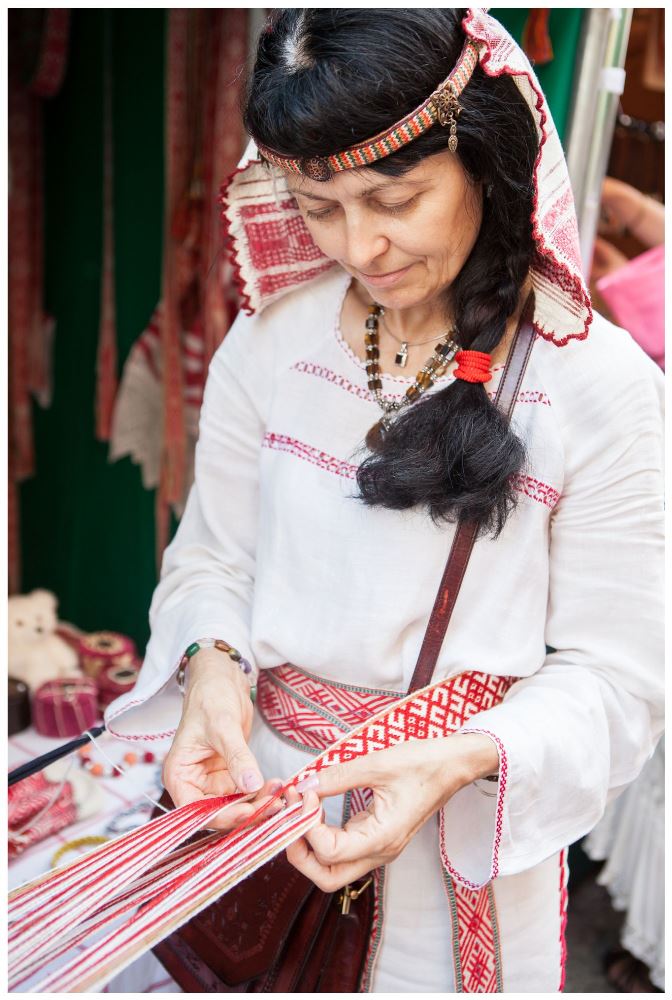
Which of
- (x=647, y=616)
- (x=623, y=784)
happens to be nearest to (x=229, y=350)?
(x=647, y=616)

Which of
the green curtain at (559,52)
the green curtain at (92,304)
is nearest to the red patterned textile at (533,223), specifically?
the green curtain at (559,52)

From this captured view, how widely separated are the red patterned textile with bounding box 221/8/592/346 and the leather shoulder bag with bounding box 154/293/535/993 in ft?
0.24

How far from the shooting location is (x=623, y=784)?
1260mm

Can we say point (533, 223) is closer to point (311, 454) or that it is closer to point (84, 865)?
point (311, 454)

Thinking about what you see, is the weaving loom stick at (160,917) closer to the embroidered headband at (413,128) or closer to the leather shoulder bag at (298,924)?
the leather shoulder bag at (298,924)

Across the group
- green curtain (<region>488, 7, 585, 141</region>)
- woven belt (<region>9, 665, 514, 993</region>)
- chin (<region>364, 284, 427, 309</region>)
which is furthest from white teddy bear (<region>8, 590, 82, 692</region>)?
green curtain (<region>488, 7, 585, 141</region>)

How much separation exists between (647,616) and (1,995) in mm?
Result: 944

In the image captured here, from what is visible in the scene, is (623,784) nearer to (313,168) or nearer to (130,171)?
(313,168)

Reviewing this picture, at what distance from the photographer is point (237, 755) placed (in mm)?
1148

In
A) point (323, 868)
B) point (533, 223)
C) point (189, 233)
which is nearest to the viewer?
point (323, 868)

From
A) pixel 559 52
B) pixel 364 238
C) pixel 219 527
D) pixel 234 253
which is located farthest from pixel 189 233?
pixel 364 238

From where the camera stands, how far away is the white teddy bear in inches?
99.4

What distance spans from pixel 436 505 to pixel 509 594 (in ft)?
0.56

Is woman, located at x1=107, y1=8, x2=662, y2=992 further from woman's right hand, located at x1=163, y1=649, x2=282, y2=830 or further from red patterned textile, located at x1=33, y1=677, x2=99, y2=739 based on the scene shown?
red patterned textile, located at x1=33, y1=677, x2=99, y2=739
